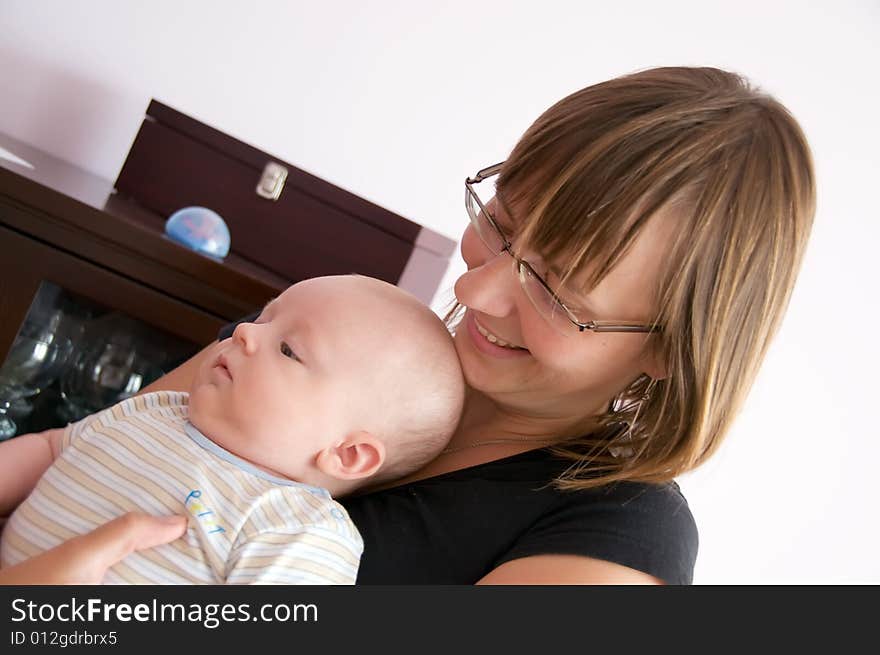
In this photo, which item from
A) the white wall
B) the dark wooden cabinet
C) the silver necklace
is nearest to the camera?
the silver necklace

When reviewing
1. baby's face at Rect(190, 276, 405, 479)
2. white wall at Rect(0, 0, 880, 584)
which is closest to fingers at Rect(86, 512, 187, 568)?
baby's face at Rect(190, 276, 405, 479)

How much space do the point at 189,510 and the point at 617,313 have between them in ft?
1.54

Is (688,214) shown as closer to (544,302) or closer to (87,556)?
(544,302)

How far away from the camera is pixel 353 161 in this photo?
2258 mm

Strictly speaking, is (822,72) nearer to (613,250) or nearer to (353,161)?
(353,161)

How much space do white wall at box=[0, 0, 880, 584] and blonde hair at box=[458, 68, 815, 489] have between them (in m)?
1.17

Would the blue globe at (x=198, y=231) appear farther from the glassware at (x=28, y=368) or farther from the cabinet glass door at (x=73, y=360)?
the glassware at (x=28, y=368)

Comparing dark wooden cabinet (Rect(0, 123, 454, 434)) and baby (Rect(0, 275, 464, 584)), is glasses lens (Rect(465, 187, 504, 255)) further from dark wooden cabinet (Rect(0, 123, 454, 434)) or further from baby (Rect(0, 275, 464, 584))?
dark wooden cabinet (Rect(0, 123, 454, 434))

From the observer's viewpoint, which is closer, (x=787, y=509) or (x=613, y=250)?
(x=613, y=250)

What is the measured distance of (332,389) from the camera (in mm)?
989

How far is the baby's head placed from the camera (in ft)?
3.19
